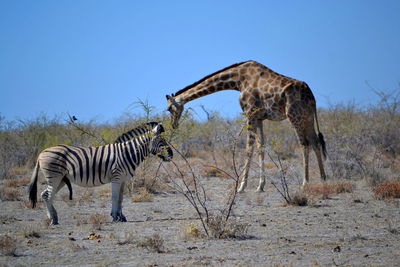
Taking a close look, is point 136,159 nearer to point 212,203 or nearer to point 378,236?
point 212,203

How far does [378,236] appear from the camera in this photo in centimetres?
757

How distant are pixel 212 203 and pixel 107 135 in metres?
6.25

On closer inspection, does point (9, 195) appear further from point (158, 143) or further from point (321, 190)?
point (321, 190)

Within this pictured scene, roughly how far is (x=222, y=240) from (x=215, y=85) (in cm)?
678

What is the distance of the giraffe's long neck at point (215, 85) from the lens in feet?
44.7

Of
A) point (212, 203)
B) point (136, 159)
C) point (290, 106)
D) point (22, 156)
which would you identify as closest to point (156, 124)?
point (136, 159)

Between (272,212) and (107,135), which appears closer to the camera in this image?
(272,212)

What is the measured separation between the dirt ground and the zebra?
50cm

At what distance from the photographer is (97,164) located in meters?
9.34

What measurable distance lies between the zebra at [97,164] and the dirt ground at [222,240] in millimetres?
497

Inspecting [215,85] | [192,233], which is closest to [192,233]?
[192,233]

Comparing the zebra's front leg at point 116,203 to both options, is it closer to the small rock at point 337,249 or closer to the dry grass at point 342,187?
the small rock at point 337,249

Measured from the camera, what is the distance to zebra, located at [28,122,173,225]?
29.6 ft

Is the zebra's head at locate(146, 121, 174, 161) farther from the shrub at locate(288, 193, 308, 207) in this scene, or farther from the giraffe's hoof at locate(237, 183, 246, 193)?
the giraffe's hoof at locate(237, 183, 246, 193)
